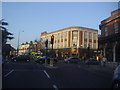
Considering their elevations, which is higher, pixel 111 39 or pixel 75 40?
pixel 75 40

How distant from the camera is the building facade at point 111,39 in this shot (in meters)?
25.5

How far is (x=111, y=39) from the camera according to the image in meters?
26.9

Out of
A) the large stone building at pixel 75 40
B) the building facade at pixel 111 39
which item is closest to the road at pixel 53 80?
the building facade at pixel 111 39

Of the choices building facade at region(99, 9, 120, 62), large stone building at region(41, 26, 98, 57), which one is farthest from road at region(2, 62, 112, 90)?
large stone building at region(41, 26, 98, 57)

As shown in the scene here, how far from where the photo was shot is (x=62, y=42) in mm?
67125

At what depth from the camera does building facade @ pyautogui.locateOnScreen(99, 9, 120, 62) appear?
83.5ft

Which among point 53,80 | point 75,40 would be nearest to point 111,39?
point 53,80

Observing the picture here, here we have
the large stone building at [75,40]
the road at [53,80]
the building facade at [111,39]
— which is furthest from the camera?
the large stone building at [75,40]

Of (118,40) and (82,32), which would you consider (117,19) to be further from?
(82,32)

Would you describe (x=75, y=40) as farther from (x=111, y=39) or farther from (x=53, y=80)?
(x=53, y=80)

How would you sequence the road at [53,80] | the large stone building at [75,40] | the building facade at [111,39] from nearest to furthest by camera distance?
the road at [53,80]
the building facade at [111,39]
the large stone building at [75,40]

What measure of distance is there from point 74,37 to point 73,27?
350 cm

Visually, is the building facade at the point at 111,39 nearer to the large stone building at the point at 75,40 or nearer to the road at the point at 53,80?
the road at the point at 53,80

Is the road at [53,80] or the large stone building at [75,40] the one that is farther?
the large stone building at [75,40]
